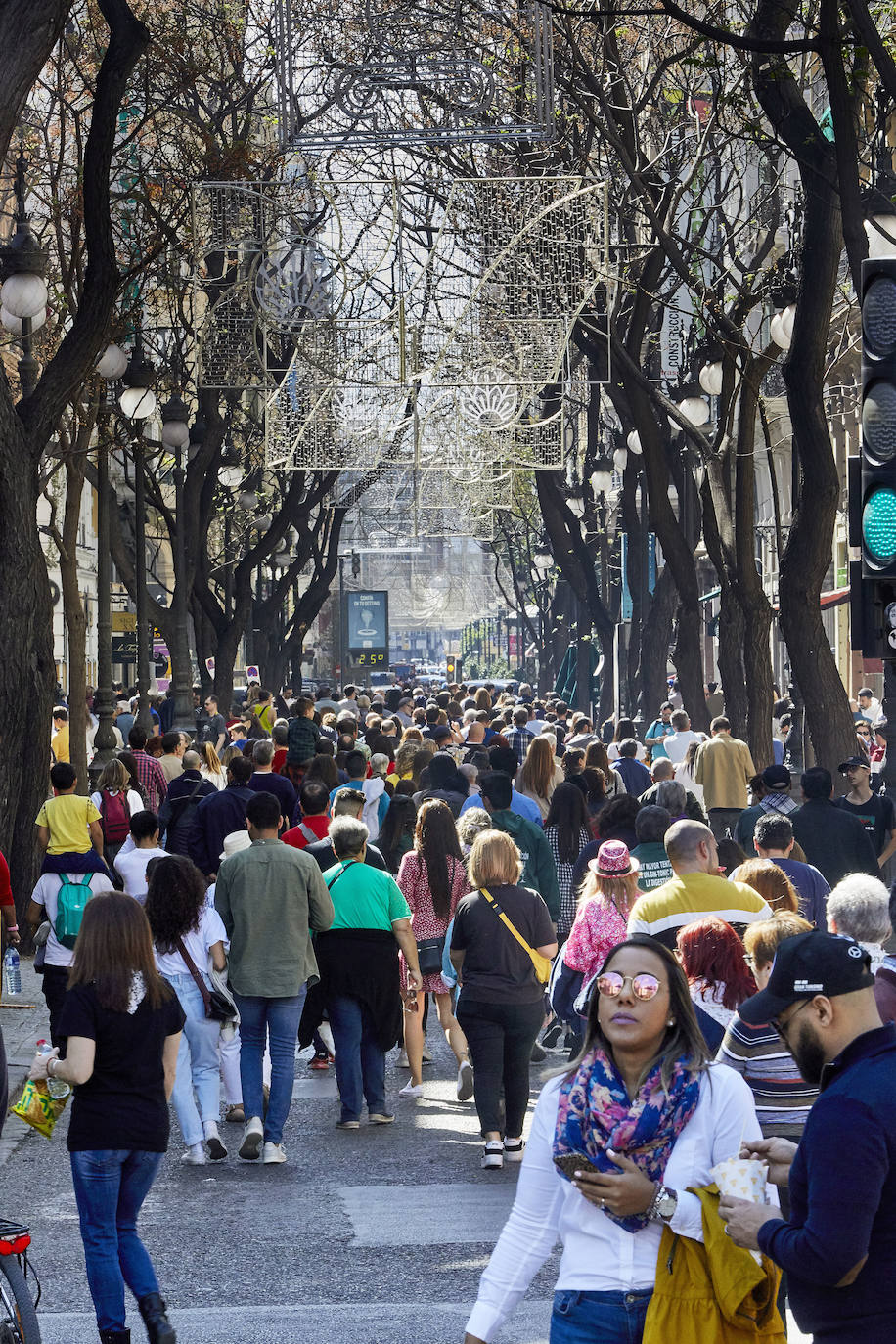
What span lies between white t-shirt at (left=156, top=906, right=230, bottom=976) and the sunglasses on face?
18.9ft

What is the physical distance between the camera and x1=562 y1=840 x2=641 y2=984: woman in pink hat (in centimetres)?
924

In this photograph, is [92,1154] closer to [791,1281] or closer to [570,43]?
[791,1281]

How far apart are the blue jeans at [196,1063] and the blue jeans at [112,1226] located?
3335 millimetres

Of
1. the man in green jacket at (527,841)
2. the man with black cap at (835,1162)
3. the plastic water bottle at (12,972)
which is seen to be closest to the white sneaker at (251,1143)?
the plastic water bottle at (12,972)

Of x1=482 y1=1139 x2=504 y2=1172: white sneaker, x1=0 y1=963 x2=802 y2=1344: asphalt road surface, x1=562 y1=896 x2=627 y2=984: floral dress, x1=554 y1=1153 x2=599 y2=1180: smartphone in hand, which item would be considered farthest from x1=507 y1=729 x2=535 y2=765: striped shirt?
x1=554 y1=1153 x2=599 y2=1180: smartphone in hand

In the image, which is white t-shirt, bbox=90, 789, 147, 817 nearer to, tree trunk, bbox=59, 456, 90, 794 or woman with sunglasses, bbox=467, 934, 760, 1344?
tree trunk, bbox=59, 456, 90, 794

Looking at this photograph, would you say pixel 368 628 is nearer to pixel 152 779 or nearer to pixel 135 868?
pixel 152 779

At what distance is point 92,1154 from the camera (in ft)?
22.0

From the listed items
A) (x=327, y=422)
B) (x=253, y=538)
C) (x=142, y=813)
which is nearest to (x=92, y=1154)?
(x=142, y=813)

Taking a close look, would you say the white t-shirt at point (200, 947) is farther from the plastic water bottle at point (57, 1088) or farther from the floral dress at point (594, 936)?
the plastic water bottle at point (57, 1088)

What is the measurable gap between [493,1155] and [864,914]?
3315 millimetres

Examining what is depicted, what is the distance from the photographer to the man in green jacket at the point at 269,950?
1015cm

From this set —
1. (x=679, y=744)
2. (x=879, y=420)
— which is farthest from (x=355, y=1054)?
(x=679, y=744)

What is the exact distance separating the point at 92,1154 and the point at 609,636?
3116 cm
